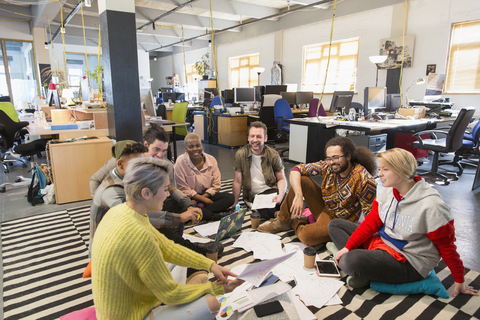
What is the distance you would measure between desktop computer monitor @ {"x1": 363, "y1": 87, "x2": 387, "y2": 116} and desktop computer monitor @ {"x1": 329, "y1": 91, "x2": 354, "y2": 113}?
31 cm

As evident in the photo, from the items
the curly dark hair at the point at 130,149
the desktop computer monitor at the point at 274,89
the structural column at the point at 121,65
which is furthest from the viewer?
the desktop computer monitor at the point at 274,89

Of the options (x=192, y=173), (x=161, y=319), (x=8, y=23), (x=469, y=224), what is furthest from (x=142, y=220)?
(x=8, y=23)

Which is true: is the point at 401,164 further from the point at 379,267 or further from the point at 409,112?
the point at 409,112

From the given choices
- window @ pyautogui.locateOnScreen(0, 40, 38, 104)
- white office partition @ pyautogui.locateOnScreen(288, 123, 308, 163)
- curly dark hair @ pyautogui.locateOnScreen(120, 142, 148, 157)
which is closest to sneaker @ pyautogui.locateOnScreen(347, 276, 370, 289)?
curly dark hair @ pyautogui.locateOnScreen(120, 142, 148, 157)

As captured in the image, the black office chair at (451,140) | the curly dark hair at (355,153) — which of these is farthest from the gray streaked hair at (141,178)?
the black office chair at (451,140)

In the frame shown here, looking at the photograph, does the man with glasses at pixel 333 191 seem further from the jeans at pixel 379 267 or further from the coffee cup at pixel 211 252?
the coffee cup at pixel 211 252

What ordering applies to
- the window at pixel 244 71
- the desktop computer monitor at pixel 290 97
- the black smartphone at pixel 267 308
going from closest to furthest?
the black smartphone at pixel 267 308
the desktop computer monitor at pixel 290 97
the window at pixel 244 71

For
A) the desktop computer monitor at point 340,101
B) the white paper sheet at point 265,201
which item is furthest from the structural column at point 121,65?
the desktop computer monitor at point 340,101

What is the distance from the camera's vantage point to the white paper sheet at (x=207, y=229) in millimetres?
2619

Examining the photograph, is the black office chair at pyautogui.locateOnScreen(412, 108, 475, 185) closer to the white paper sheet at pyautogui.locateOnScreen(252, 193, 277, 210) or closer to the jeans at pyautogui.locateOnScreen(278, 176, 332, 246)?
the jeans at pyautogui.locateOnScreen(278, 176, 332, 246)

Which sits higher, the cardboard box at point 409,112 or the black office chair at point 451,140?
the cardboard box at point 409,112

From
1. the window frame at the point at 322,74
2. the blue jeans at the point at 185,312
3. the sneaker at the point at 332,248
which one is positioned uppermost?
the window frame at the point at 322,74

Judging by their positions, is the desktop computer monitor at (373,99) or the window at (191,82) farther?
the window at (191,82)

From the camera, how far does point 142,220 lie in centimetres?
120
